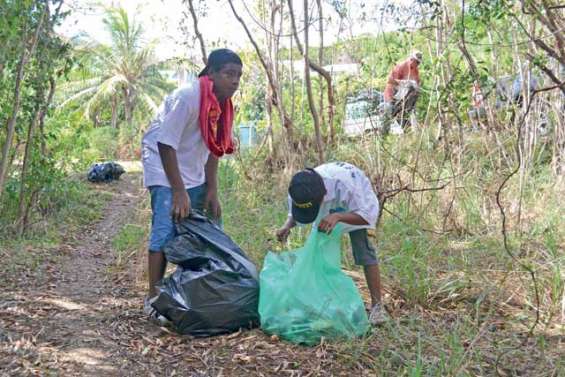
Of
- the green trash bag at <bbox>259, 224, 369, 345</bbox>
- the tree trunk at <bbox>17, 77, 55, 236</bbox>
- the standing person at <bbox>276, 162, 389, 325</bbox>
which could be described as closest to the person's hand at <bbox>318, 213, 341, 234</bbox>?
the standing person at <bbox>276, 162, 389, 325</bbox>

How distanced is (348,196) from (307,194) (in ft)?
0.82

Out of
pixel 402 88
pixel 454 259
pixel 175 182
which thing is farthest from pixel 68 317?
pixel 402 88

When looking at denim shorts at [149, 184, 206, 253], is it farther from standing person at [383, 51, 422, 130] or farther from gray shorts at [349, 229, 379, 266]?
standing person at [383, 51, 422, 130]

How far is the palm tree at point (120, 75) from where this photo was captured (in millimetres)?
22016

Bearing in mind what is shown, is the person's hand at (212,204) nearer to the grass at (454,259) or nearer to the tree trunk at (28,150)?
the grass at (454,259)

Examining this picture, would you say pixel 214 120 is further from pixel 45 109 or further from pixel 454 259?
pixel 45 109

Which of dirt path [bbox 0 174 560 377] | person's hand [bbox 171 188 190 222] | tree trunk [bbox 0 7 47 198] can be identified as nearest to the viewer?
dirt path [bbox 0 174 560 377]

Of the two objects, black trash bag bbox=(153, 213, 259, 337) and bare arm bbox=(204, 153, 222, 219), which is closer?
black trash bag bbox=(153, 213, 259, 337)

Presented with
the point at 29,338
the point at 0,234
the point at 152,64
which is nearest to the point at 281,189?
the point at 0,234

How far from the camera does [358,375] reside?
2.60 m

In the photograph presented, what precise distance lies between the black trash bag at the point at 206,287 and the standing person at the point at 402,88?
9.03 ft

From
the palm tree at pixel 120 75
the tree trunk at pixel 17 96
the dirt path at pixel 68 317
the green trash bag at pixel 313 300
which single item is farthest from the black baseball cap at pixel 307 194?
the palm tree at pixel 120 75

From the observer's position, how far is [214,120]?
3.25 metres

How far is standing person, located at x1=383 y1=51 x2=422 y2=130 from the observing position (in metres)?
5.63
